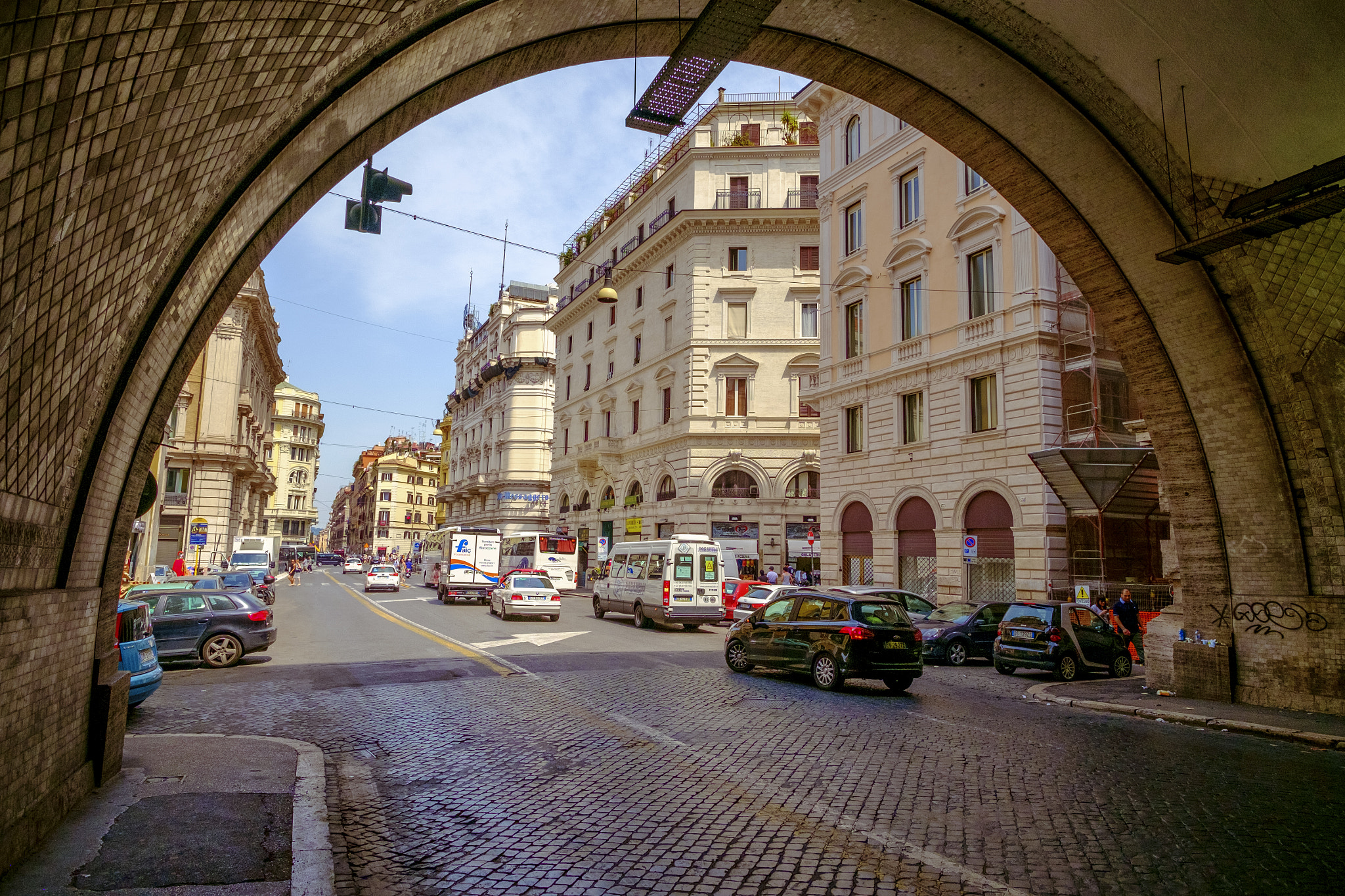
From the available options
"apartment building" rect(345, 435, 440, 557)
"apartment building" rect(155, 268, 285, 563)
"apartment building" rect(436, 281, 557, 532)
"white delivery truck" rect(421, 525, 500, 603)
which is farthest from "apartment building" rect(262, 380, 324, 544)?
"white delivery truck" rect(421, 525, 500, 603)

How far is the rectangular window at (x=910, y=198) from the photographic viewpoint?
28.8 m

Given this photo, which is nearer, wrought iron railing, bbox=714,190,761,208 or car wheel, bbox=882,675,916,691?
car wheel, bbox=882,675,916,691

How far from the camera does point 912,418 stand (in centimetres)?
2888

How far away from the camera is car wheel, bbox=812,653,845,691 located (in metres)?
12.8

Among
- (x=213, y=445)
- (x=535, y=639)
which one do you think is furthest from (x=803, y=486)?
(x=213, y=445)

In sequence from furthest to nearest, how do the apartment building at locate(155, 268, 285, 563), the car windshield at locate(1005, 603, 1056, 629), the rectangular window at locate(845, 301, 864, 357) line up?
the apartment building at locate(155, 268, 285, 563)
the rectangular window at locate(845, 301, 864, 357)
the car windshield at locate(1005, 603, 1056, 629)

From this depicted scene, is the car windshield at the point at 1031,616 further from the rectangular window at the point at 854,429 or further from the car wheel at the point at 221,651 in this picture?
the rectangular window at the point at 854,429

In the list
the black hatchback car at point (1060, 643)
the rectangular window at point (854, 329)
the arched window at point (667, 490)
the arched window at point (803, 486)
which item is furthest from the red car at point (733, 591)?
the arched window at point (667, 490)

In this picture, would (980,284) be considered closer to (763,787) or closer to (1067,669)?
(1067,669)

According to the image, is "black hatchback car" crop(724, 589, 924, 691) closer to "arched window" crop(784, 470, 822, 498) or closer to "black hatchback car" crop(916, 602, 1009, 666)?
"black hatchback car" crop(916, 602, 1009, 666)

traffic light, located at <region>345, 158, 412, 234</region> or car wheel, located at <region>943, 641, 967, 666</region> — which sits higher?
traffic light, located at <region>345, 158, 412, 234</region>

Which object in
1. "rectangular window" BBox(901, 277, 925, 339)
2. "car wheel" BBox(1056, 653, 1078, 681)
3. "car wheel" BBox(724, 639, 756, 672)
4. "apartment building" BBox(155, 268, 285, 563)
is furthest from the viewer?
"apartment building" BBox(155, 268, 285, 563)

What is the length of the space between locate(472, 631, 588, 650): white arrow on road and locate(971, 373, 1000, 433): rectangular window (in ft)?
44.7

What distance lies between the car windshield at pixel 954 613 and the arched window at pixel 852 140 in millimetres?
19228
